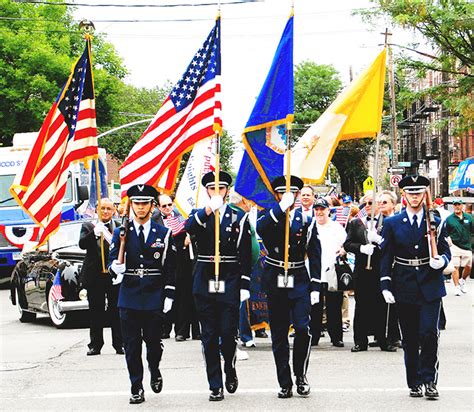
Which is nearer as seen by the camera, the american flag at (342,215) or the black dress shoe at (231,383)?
the black dress shoe at (231,383)

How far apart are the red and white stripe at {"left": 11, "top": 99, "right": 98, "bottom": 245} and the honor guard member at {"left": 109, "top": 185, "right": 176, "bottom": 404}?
4331mm

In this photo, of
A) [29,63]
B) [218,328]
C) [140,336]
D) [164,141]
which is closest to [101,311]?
[164,141]

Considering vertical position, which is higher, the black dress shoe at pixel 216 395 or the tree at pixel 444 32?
the tree at pixel 444 32

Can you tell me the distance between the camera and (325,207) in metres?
12.6

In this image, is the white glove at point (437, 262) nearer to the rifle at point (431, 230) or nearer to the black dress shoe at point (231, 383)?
the rifle at point (431, 230)

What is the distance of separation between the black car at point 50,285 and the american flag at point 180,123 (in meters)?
2.59

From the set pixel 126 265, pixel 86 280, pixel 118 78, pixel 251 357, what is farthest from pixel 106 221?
pixel 118 78

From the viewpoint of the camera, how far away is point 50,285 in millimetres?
15125

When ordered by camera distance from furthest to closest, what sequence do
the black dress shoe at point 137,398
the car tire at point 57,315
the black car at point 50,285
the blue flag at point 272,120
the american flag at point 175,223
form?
the car tire at point 57,315 < the black car at point 50,285 < the american flag at point 175,223 < the blue flag at point 272,120 < the black dress shoe at point 137,398

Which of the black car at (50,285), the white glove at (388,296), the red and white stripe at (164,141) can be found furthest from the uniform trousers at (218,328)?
the black car at (50,285)

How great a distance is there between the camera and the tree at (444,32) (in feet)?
105

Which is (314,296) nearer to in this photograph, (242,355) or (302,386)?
(302,386)

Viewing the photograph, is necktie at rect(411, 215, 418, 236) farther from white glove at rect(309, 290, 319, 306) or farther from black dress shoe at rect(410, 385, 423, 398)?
black dress shoe at rect(410, 385, 423, 398)

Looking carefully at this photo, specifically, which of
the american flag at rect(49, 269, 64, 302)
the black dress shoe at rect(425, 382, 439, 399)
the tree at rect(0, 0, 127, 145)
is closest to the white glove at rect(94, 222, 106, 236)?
the american flag at rect(49, 269, 64, 302)
